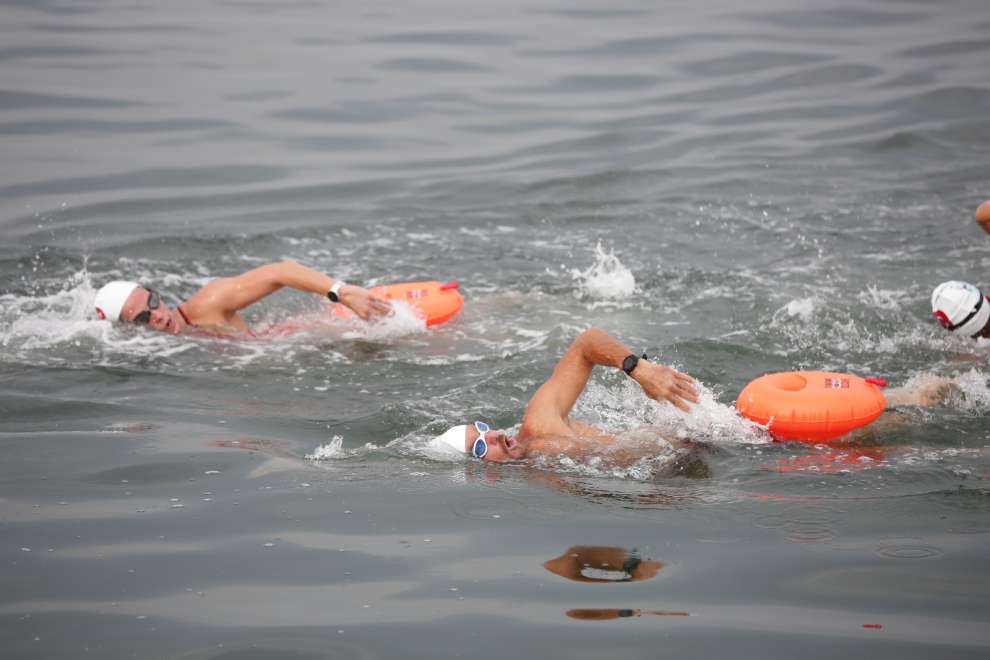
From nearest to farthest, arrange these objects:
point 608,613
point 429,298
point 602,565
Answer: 1. point 608,613
2. point 602,565
3. point 429,298

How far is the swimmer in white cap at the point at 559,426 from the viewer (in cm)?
694

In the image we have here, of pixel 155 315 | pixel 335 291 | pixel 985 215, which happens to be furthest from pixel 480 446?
pixel 985 215

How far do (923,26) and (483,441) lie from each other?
62.0ft

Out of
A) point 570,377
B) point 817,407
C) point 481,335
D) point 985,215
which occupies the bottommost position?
point 481,335

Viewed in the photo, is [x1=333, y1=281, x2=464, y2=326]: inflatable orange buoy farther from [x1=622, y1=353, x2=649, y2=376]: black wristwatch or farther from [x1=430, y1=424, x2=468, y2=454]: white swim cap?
[x1=622, y1=353, x2=649, y2=376]: black wristwatch

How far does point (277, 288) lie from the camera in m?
9.55

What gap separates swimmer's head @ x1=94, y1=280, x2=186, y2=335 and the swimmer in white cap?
359 cm

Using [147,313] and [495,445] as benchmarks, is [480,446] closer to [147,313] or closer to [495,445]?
[495,445]

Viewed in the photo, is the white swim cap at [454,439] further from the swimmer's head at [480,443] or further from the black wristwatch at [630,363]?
the black wristwatch at [630,363]

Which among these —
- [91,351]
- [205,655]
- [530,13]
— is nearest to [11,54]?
[530,13]

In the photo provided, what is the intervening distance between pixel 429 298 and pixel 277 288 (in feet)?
4.27

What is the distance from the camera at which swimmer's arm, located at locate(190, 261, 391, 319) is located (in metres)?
9.00

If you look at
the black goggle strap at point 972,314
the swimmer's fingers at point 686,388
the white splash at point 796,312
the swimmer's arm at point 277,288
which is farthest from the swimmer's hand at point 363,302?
the black goggle strap at point 972,314

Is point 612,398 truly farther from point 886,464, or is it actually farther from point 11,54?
point 11,54
